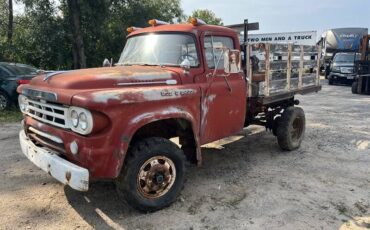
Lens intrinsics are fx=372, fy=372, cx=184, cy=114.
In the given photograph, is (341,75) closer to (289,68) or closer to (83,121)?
(289,68)

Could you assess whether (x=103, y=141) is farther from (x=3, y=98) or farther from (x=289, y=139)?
(x=3, y=98)

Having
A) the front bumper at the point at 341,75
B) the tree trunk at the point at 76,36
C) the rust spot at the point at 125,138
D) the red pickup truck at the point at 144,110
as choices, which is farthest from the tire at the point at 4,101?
the front bumper at the point at 341,75

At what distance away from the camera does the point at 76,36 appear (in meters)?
17.6

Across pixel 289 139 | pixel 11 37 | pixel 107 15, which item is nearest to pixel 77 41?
pixel 107 15

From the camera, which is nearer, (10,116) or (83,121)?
(83,121)

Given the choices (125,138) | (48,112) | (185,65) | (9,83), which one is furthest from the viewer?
(9,83)

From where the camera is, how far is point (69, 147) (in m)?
3.85

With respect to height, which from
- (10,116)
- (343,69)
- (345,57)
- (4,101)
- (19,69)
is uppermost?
(19,69)

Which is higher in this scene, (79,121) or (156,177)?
(79,121)

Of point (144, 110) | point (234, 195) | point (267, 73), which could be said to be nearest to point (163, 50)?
point (144, 110)

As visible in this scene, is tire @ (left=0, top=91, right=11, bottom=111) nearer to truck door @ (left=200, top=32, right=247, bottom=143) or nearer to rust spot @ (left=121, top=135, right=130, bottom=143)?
truck door @ (left=200, top=32, right=247, bottom=143)

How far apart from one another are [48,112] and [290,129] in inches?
167

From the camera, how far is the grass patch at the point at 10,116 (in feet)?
31.5

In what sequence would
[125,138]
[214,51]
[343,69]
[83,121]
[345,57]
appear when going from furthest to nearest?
[345,57], [343,69], [214,51], [125,138], [83,121]
